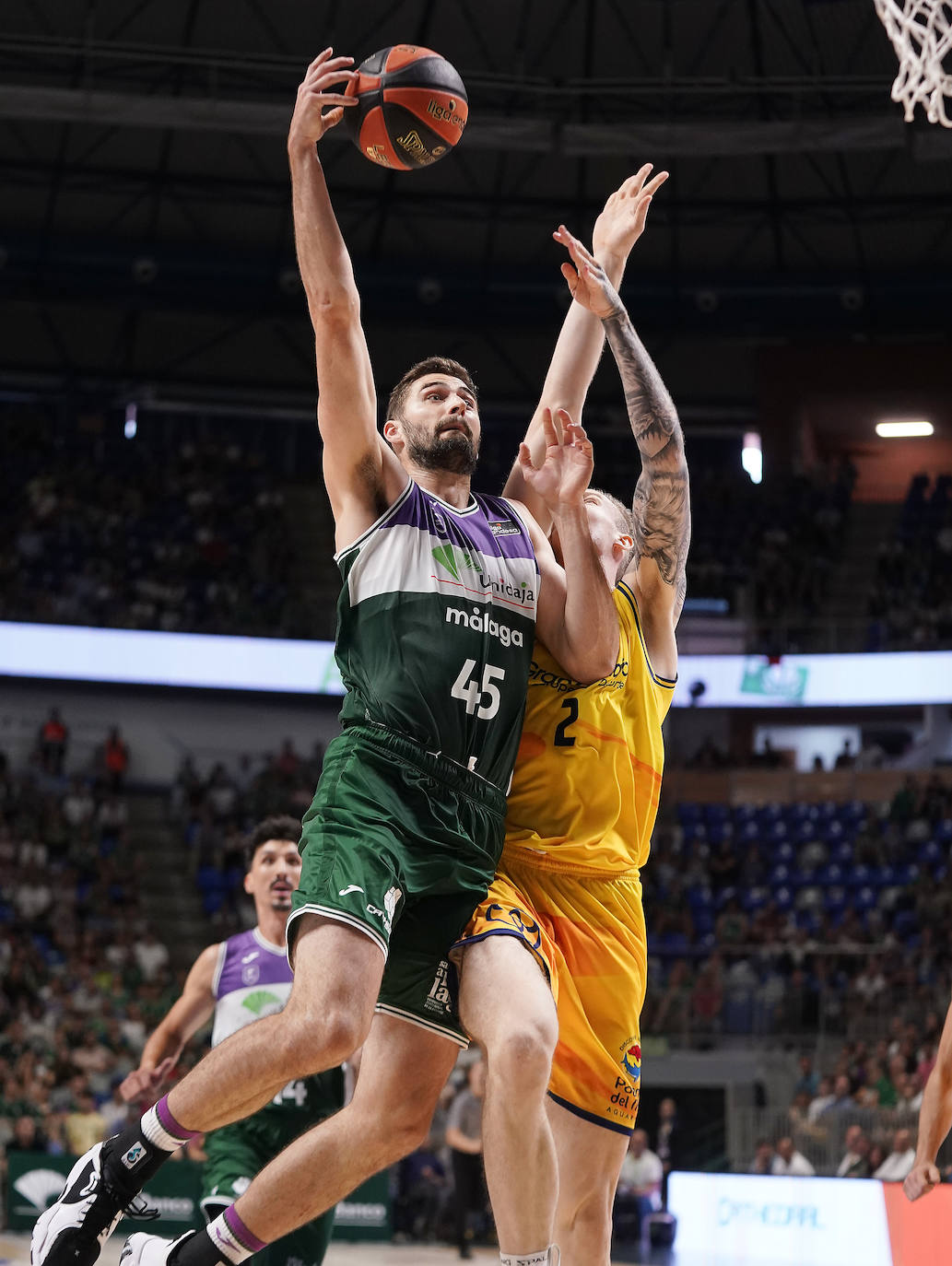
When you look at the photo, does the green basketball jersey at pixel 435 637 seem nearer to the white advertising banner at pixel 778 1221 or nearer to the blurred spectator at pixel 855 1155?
the white advertising banner at pixel 778 1221

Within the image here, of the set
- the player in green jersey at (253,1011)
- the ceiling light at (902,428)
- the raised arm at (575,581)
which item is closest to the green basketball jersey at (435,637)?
the raised arm at (575,581)

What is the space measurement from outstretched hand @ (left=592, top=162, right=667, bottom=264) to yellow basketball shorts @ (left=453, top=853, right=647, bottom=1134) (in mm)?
2511

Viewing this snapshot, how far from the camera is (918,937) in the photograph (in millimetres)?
20500

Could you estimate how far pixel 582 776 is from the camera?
5.20 m

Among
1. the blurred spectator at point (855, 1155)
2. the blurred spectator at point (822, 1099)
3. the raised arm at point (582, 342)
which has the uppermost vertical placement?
the raised arm at point (582, 342)

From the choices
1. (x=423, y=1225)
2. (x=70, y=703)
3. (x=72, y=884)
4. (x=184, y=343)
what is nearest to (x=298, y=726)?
(x=70, y=703)

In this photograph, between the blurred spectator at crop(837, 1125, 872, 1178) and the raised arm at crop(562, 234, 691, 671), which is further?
the blurred spectator at crop(837, 1125, 872, 1178)

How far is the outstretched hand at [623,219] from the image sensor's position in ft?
20.2

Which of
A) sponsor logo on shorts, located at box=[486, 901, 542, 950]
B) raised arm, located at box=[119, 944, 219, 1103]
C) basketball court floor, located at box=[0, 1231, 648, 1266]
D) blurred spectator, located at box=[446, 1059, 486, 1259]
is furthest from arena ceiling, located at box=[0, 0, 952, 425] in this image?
sponsor logo on shorts, located at box=[486, 901, 542, 950]

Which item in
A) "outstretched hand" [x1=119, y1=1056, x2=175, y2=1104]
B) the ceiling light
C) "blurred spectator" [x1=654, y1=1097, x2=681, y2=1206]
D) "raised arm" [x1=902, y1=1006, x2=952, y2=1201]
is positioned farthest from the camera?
the ceiling light

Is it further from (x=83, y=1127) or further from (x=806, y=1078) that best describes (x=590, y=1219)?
(x=806, y=1078)

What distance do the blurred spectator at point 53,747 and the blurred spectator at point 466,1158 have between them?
1166 centimetres

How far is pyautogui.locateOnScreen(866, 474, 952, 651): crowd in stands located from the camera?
25.5 m

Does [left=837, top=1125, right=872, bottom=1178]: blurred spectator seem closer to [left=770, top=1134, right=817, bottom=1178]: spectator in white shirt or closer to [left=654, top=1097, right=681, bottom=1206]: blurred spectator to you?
[left=770, top=1134, right=817, bottom=1178]: spectator in white shirt
